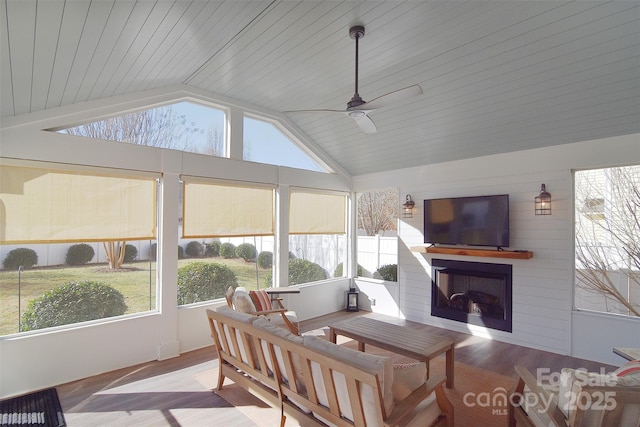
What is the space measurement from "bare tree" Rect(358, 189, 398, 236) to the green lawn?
2708 millimetres

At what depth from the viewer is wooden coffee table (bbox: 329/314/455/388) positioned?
3.19 metres

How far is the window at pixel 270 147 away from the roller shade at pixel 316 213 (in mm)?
597

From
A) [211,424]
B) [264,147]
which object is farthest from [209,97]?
[211,424]

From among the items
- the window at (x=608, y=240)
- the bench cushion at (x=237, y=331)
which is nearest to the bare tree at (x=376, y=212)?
the window at (x=608, y=240)

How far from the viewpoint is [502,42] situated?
125 inches

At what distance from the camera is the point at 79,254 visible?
5.20 metres

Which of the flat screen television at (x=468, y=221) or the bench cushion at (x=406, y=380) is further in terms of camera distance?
the flat screen television at (x=468, y=221)

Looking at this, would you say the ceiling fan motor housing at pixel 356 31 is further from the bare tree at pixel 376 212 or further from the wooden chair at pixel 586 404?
the bare tree at pixel 376 212

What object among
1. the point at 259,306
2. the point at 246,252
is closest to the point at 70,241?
the point at 259,306

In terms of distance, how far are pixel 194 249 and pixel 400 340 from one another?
424 centimetres

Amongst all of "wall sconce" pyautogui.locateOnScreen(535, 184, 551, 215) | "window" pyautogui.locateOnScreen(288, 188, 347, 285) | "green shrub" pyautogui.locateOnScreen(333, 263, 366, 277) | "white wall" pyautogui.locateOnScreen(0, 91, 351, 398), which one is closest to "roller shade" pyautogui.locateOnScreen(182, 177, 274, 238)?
"white wall" pyautogui.locateOnScreen(0, 91, 351, 398)

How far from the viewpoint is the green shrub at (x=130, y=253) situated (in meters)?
5.45

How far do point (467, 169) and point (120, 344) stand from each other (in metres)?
5.57

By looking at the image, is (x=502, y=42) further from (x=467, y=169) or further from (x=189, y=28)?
(x=189, y=28)
